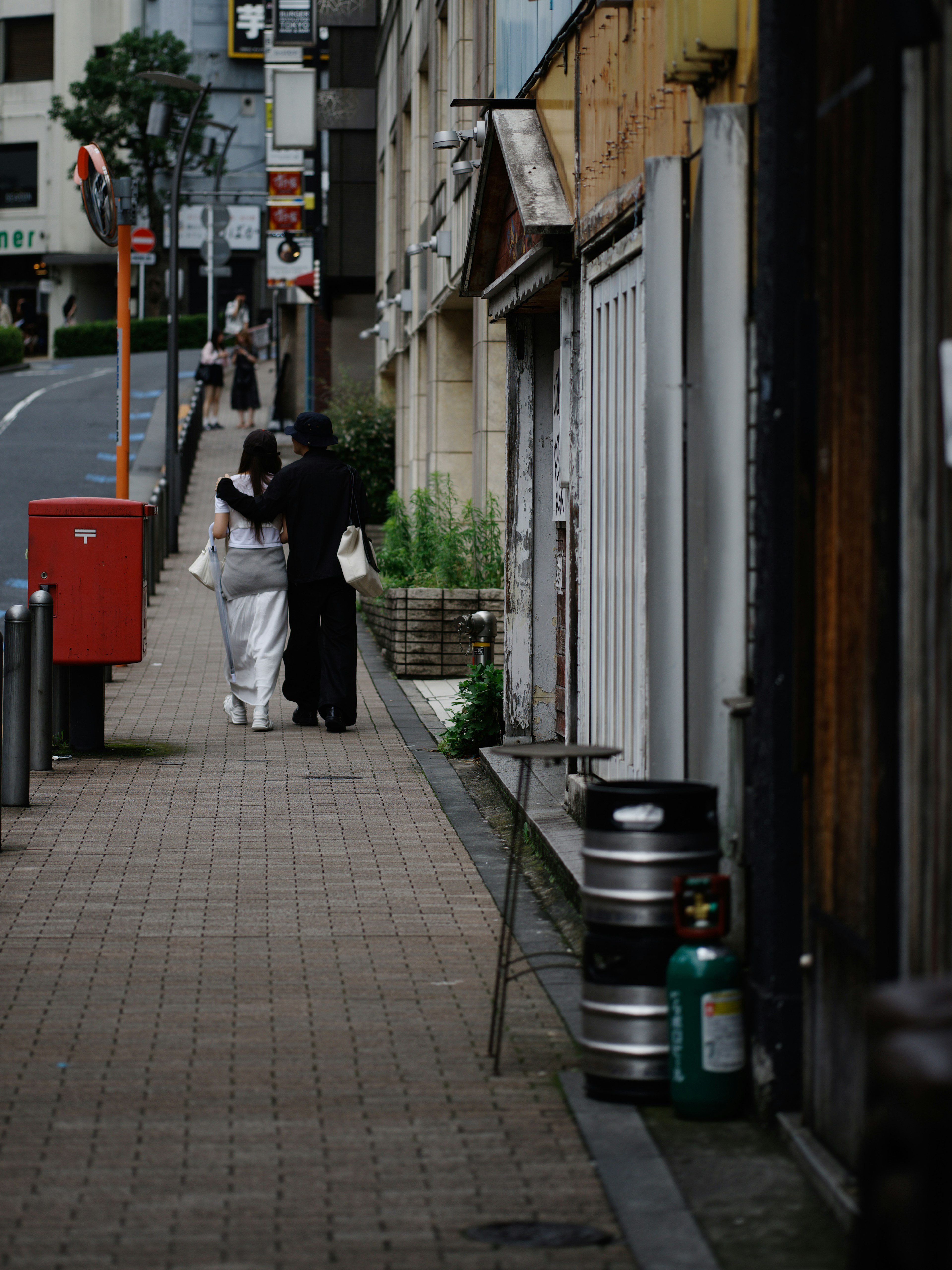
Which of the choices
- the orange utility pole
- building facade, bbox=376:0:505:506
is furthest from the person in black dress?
the orange utility pole

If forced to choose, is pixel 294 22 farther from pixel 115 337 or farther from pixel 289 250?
pixel 115 337

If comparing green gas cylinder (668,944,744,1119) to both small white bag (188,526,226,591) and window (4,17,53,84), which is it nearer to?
small white bag (188,526,226,591)

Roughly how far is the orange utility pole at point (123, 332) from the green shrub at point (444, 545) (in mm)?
2649

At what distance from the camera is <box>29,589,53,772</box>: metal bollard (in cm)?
1062

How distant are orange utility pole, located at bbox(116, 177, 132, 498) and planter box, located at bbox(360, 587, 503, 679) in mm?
2555

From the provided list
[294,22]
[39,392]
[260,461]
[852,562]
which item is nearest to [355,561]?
[260,461]

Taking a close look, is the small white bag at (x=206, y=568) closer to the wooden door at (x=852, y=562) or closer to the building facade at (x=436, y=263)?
the building facade at (x=436, y=263)

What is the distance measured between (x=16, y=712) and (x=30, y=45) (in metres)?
68.2

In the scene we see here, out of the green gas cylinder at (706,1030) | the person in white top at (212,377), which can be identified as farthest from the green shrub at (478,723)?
the person in white top at (212,377)

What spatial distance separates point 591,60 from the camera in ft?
28.6

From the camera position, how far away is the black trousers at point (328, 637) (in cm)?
1252

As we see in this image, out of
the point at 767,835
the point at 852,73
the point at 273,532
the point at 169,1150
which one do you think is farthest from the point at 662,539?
the point at 273,532

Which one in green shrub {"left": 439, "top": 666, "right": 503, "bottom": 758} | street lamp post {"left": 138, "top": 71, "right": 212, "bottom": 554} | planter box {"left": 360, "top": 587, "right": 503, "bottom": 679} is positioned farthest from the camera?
street lamp post {"left": 138, "top": 71, "right": 212, "bottom": 554}

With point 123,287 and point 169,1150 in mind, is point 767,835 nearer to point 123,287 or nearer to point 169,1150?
point 169,1150
